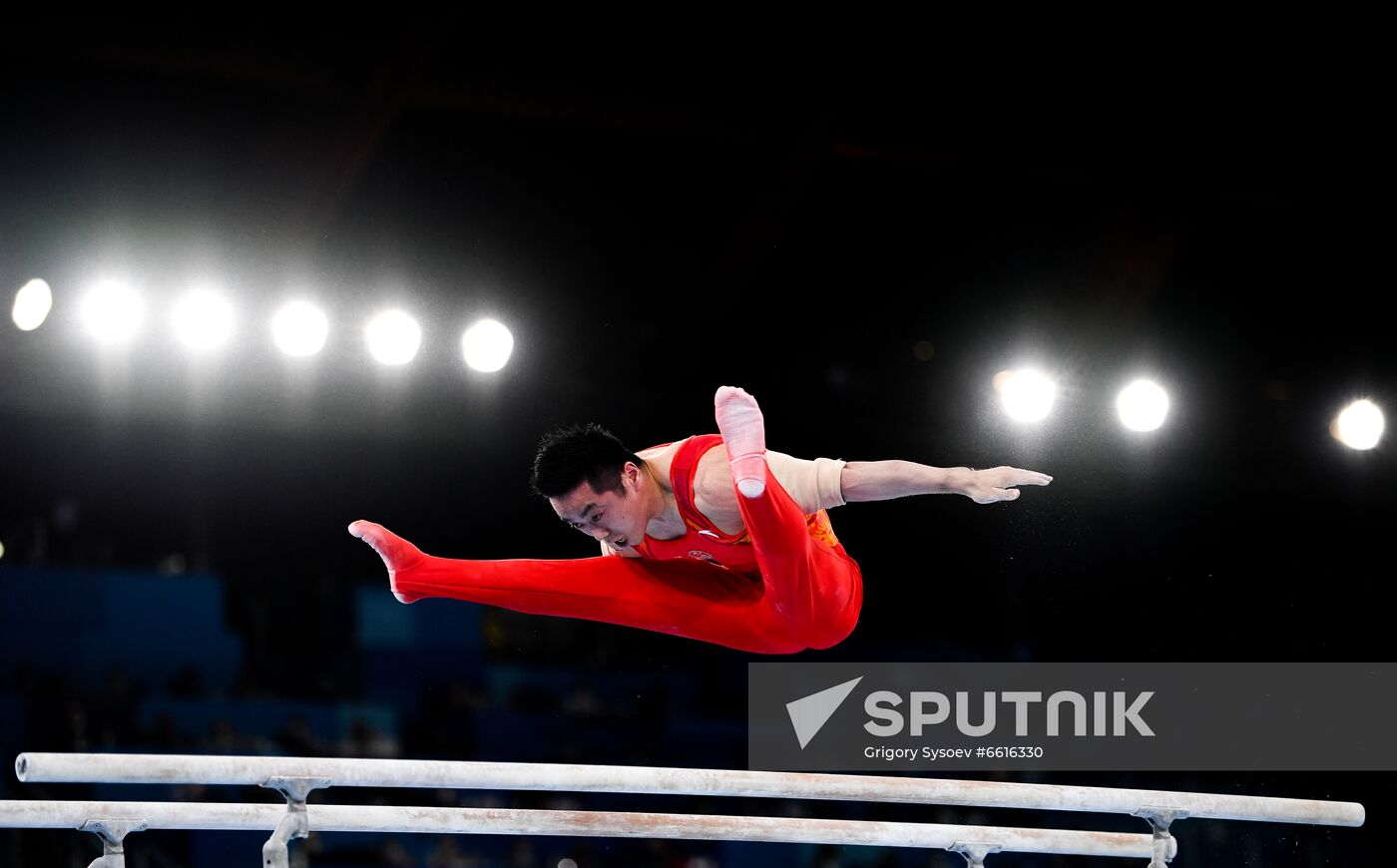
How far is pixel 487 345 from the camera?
6.59 meters

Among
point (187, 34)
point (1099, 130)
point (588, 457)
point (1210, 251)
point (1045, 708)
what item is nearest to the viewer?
point (588, 457)

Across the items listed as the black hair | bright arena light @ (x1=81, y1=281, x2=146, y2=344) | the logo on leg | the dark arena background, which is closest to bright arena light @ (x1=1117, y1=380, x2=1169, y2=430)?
the dark arena background

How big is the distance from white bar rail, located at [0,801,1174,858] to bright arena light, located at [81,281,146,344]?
300 cm

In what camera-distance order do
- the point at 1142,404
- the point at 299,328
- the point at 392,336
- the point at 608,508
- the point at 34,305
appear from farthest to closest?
the point at 1142,404 → the point at 392,336 → the point at 299,328 → the point at 34,305 → the point at 608,508

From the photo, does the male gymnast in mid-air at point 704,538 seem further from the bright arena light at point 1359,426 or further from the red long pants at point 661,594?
the bright arena light at point 1359,426

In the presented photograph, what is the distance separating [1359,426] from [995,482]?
446 centimetres

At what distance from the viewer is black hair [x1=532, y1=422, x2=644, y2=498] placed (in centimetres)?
392

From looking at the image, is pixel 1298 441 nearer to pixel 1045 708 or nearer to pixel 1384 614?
pixel 1384 614

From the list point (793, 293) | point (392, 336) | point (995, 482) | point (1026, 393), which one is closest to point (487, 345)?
point (392, 336)

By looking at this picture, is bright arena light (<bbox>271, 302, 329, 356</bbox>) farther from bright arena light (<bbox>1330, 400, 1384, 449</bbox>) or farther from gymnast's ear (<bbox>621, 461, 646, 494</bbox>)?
bright arena light (<bbox>1330, 400, 1384, 449</bbox>)

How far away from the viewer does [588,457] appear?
393 cm

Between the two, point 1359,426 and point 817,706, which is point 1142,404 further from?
point 817,706

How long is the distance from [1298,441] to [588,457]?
495 cm

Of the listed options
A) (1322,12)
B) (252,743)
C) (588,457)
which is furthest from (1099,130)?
(252,743)
